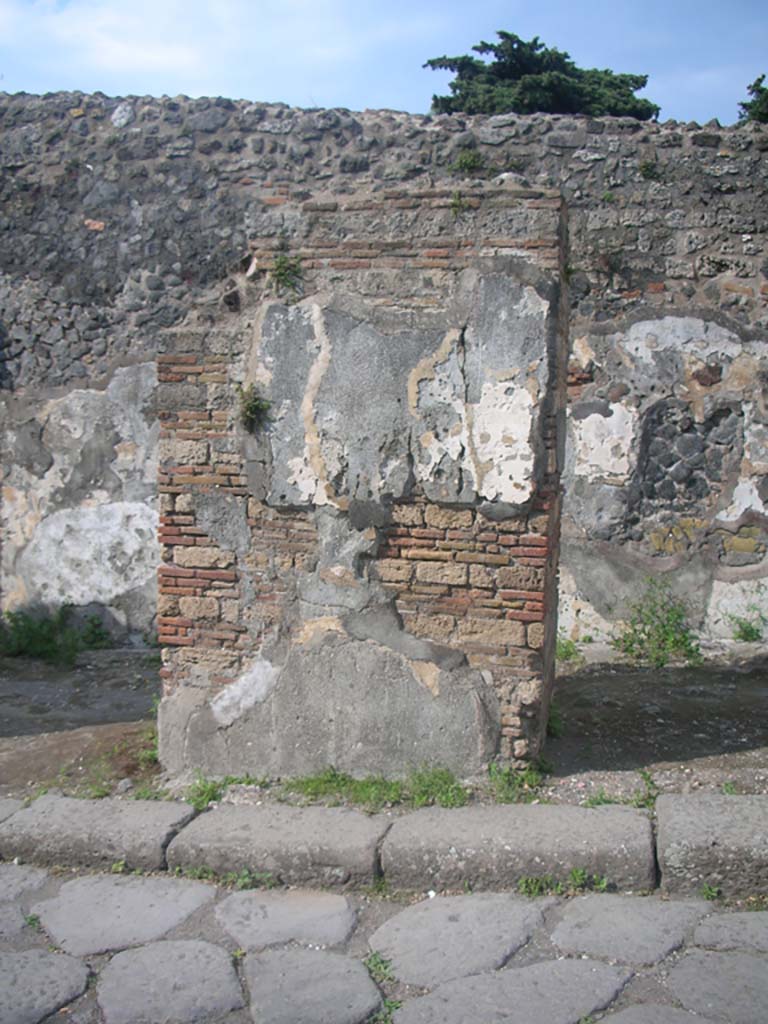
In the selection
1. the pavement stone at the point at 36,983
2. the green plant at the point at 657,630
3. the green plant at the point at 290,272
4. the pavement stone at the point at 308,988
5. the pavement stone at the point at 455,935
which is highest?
the green plant at the point at 290,272

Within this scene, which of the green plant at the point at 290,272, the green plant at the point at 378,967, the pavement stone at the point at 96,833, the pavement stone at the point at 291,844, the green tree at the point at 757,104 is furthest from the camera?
the green tree at the point at 757,104

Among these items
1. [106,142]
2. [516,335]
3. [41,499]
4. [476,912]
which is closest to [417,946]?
[476,912]

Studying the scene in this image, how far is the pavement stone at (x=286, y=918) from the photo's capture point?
3.22m

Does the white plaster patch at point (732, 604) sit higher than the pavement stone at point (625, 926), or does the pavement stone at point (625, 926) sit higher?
the white plaster patch at point (732, 604)

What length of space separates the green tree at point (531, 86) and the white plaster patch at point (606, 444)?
8.46 meters

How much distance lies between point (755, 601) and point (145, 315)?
4451mm

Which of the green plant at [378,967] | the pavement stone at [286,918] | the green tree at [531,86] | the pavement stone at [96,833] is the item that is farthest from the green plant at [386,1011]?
the green tree at [531,86]

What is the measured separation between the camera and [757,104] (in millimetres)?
10555

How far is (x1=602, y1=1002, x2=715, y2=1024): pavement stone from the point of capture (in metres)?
2.67

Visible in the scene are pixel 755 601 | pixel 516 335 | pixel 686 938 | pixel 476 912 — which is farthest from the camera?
pixel 755 601

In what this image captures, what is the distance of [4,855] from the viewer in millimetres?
3826

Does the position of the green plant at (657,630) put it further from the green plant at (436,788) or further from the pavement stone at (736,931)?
the pavement stone at (736,931)

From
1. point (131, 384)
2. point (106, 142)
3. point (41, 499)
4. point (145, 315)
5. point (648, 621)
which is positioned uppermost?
point (106, 142)

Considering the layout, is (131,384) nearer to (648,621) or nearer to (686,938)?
(648,621)
